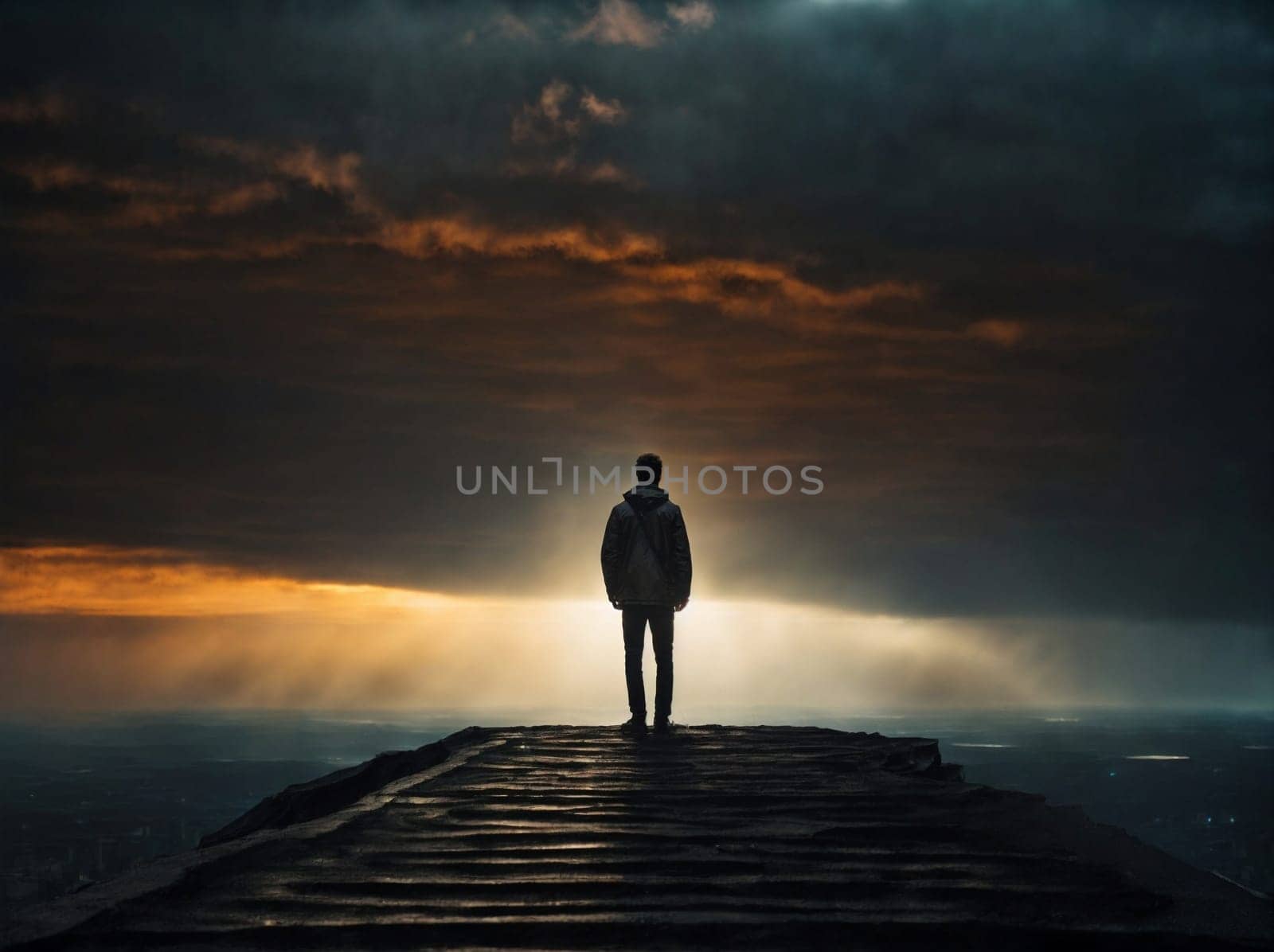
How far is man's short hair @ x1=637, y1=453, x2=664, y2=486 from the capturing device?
12734 mm

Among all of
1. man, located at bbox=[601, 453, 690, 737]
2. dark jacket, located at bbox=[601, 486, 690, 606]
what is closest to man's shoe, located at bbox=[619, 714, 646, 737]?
man, located at bbox=[601, 453, 690, 737]

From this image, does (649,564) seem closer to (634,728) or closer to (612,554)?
(612,554)

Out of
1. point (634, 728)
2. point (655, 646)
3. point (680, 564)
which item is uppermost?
point (680, 564)

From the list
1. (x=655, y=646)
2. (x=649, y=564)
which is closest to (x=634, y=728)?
(x=655, y=646)

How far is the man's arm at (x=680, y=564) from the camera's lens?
12.6 m

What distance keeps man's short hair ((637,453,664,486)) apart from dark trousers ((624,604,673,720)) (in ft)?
4.63

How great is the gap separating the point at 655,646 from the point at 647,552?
47.2 inches

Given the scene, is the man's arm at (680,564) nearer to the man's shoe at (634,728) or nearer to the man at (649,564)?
the man at (649,564)

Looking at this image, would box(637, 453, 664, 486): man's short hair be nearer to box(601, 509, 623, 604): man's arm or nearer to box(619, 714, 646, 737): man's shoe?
box(601, 509, 623, 604): man's arm

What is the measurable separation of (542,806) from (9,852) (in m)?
119

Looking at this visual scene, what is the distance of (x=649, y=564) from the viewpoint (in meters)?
12.5

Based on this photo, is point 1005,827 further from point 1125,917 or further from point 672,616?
point 672,616

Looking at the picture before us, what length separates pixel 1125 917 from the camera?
4.46 m

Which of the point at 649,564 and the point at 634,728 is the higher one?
the point at 649,564
